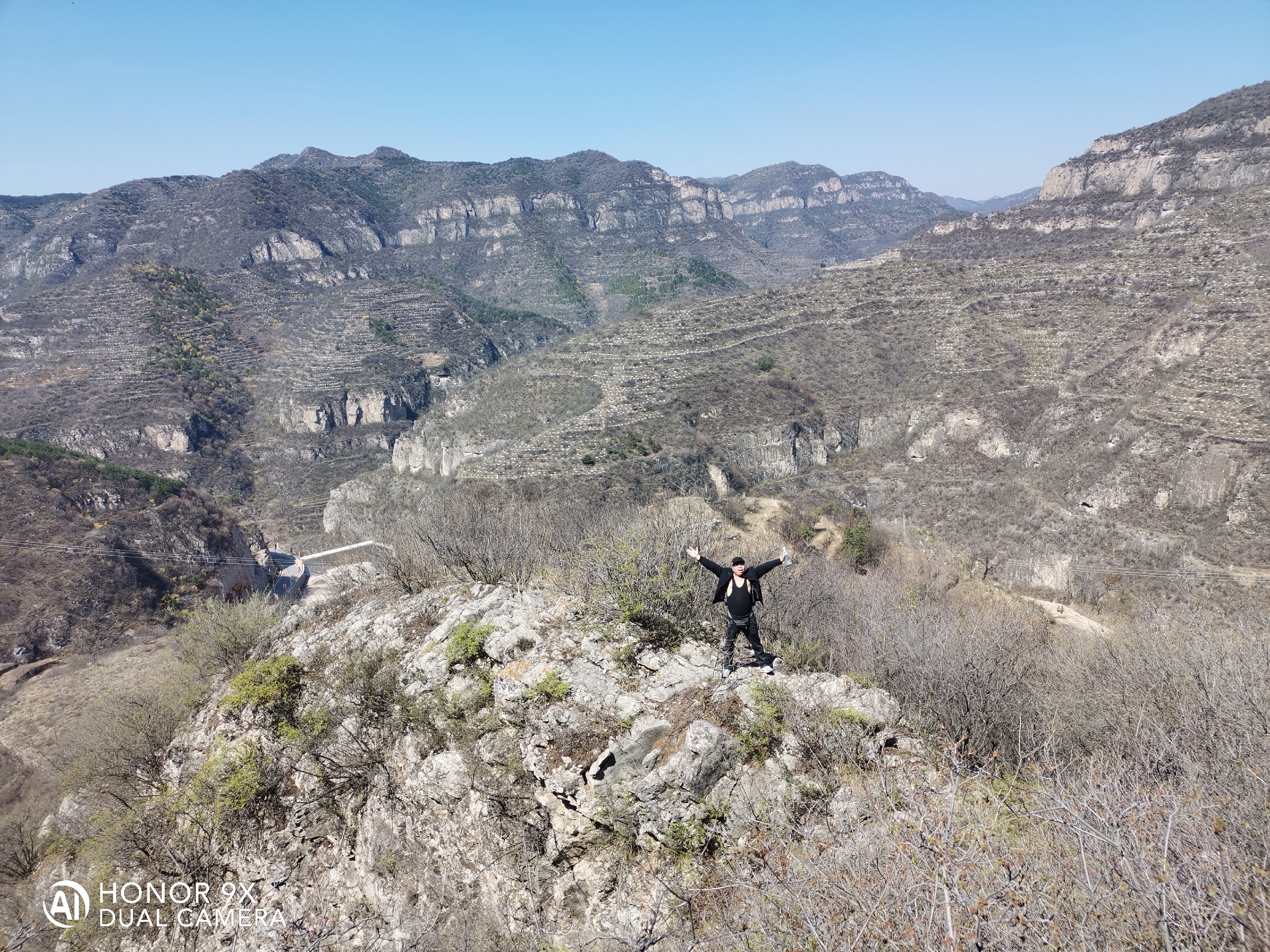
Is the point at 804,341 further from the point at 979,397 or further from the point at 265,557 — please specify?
the point at 265,557

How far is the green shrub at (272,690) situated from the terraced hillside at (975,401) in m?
29.4

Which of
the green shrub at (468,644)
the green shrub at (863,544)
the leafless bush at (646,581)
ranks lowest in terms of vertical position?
the green shrub at (863,544)

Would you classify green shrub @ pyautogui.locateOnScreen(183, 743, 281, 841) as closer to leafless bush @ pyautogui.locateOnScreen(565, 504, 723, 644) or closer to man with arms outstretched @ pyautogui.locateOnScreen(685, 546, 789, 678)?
leafless bush @ pyautogui.locateOnScreen(565, 504, 723, 644)

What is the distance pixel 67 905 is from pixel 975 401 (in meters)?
58.3

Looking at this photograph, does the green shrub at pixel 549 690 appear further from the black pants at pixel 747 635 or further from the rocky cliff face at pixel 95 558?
the rocky cliff face at pixel 95 558

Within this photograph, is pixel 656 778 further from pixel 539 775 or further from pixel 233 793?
pixel 233 793

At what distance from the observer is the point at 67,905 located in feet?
38.5

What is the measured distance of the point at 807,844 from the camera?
20.9ft

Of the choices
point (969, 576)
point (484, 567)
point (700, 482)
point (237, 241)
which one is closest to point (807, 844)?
point (484, 567)

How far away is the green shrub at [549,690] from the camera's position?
892 cm

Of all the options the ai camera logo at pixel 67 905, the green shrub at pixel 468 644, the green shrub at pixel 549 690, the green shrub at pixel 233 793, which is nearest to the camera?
the green shrub at pixel 549 690

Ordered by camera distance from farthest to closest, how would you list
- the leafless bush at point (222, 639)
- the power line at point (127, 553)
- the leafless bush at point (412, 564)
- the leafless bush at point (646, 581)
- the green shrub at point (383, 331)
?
1. the green shrub at point (383, 331)
2. the power line at point (127, 553)
3. the leafless bush at point (222, 639)
4. the leafless bush at point (412, 564)
5. the leafless bush at point (646, 581)

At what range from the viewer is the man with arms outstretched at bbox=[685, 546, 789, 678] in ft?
28.0

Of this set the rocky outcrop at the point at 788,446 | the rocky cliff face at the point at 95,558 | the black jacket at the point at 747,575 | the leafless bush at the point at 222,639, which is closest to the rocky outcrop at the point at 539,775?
the black jacket at the point at 747,575
